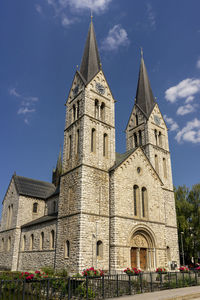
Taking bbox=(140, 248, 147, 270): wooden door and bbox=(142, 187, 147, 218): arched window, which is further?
bbox=(142, 187, 147, 218): arched window

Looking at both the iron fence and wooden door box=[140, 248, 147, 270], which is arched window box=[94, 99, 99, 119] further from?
the iron fence

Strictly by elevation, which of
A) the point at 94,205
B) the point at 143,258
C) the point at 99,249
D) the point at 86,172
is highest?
the point at 86,172

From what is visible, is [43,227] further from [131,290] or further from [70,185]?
[131,290]

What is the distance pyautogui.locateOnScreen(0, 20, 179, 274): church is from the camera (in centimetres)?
2255

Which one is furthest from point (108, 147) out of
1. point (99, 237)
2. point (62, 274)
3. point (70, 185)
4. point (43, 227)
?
point (62, 274)

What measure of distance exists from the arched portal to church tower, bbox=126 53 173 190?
36.6 feet

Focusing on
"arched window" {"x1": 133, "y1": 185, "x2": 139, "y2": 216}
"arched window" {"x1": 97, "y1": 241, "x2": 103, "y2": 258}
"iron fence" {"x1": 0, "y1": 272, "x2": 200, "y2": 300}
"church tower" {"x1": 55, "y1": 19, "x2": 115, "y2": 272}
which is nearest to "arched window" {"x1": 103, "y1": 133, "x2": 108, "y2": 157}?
"church tower" {"x1": 55, "y1": 19, "x2": 115, "y2": 272}

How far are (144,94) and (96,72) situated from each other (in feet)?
42.9

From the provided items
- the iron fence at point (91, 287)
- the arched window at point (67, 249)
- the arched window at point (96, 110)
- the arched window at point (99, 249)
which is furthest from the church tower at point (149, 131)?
the iron fence at point (91, 287)

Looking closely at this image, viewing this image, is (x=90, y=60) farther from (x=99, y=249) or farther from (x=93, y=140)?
(x=99, y=249)

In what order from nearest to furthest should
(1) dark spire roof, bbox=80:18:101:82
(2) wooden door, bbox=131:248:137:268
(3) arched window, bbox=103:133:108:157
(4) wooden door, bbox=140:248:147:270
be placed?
(2) wooden door, bbox=131:248:137:268 < (4) wooden door, bbox=140:248:147:270 < (3) arched window, bbox=103:133:108:157 < (1) dark spire roof, bbox=80:18:101:82

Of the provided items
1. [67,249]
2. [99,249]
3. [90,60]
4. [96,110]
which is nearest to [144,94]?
[90,60]

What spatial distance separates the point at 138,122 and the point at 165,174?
9.07 m

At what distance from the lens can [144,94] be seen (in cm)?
4112
